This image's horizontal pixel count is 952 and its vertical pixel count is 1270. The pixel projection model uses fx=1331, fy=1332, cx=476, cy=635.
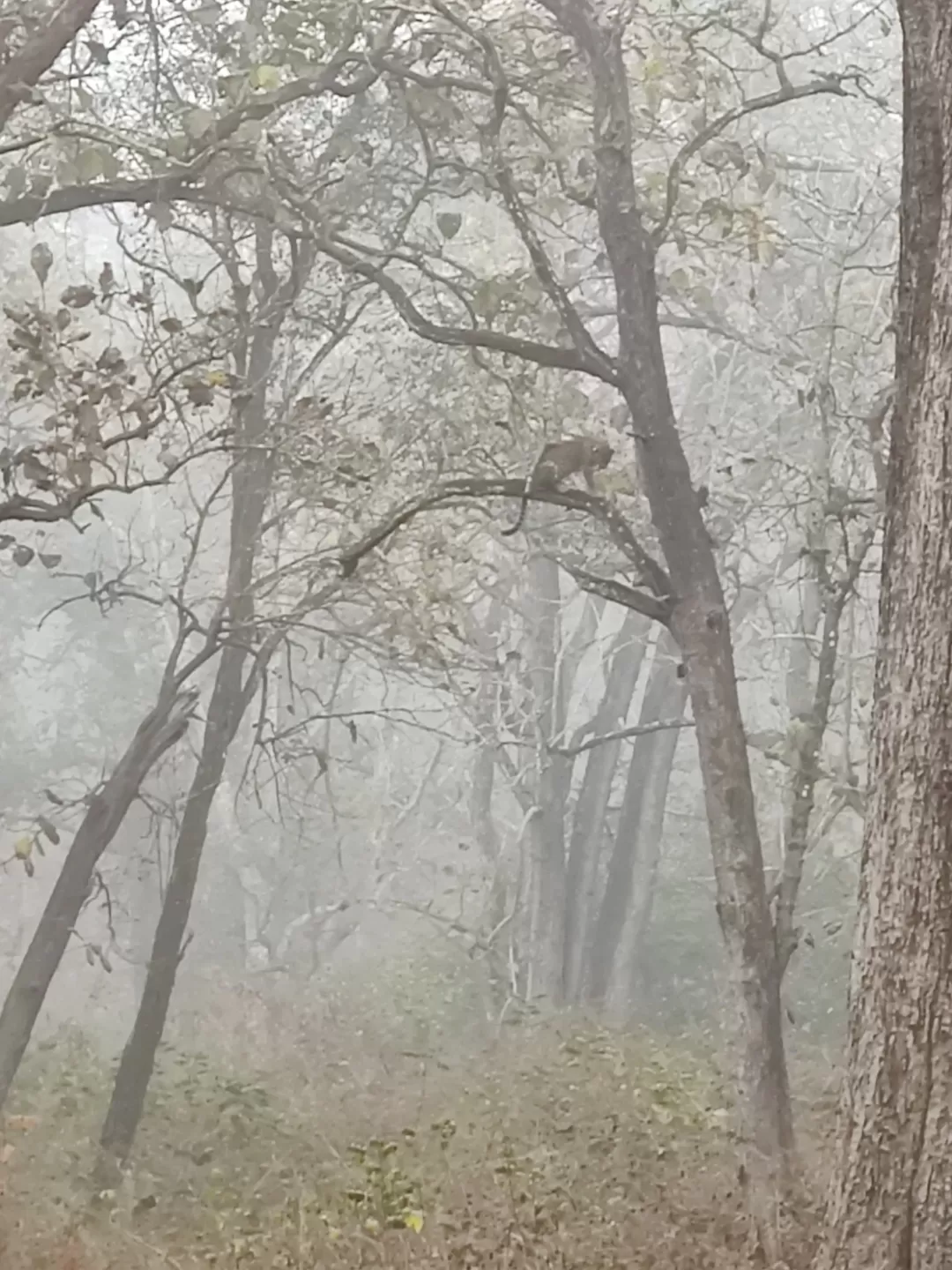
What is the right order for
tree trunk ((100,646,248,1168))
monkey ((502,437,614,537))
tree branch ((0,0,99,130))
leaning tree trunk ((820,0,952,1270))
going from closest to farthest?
leaning tree trunk ((820,0,952,1270))
tree branch ((0,0,99,130))
monkey ((502,437,614,537))
tree trunk ((100,646,248,1168))

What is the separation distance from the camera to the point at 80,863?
2803 mm

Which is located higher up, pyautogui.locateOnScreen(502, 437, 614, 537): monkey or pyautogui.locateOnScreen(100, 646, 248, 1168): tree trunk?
pyautogui.locateOnScreen(502, 437, 614, 537): monkey

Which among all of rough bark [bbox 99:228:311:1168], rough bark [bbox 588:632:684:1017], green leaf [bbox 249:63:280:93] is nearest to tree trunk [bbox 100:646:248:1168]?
rough bark [bbox 99:228:311:1168]

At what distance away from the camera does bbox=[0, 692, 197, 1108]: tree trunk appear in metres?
2.68

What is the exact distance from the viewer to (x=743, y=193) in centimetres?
294

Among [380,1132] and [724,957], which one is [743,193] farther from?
[380,1132]

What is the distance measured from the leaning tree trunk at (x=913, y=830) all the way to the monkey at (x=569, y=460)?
90 centimetres

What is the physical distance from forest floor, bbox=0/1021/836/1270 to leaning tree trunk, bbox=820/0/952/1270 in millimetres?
385

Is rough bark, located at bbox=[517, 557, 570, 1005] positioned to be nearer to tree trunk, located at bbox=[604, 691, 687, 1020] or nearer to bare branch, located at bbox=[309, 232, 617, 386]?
tree trunk, located at bbox=[604, 691, 687, 1020]

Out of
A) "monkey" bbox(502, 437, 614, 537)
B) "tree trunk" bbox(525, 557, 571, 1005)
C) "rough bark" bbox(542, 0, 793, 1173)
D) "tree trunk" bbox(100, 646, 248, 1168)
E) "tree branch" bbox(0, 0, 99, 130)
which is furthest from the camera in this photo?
"tree trunk" bbox(525, 557, 571, 1005)

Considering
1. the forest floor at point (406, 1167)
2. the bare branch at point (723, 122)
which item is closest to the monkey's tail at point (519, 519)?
the bare branch at point (723, 122)

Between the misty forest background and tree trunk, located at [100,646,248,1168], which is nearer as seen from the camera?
the misty forest background

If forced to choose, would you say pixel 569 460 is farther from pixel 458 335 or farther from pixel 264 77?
pixel 264 77

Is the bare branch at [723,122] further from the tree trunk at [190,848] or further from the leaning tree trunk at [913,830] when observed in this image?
the tree trunk at [190,848]
